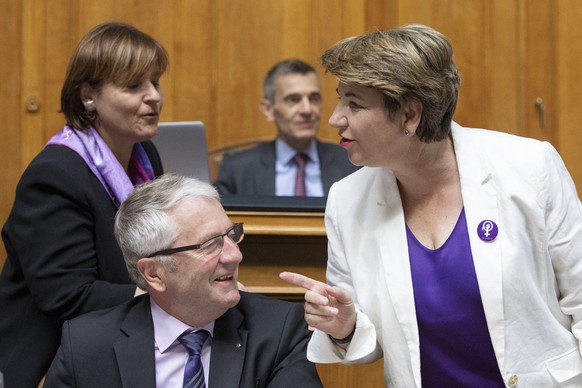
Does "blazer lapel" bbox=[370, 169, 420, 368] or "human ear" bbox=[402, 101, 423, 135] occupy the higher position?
"human ear" bbox=[402, 101, 423, 135]

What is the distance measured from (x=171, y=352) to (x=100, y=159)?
1.95 ft

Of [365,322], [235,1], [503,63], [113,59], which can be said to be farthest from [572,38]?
[365,322]

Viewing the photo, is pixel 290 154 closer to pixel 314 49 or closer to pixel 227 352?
pixel 314 49

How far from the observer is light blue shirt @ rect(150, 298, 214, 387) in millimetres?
2148

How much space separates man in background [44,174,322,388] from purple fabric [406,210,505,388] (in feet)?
0.87

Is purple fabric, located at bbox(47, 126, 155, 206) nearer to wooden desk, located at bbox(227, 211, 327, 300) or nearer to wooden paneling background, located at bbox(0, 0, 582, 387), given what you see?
wooden desk, located at bbox(227, 211, 327, 300)

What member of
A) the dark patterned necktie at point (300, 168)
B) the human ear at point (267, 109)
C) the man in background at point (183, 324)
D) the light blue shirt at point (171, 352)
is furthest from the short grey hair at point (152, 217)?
the human ear at point (267, 109)

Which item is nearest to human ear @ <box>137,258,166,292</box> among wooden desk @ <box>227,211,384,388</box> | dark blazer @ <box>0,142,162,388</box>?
dark blazer @ <box>0,142,162,388</box>

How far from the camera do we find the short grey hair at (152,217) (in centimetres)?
213

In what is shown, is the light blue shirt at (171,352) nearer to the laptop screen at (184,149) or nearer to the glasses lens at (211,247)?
the glasses lens at (211,247)

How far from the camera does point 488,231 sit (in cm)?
198

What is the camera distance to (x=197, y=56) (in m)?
4.63

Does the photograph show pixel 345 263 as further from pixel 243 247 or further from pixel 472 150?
pixel 243 247

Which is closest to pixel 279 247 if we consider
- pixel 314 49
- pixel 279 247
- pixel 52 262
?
pixel 279 247
